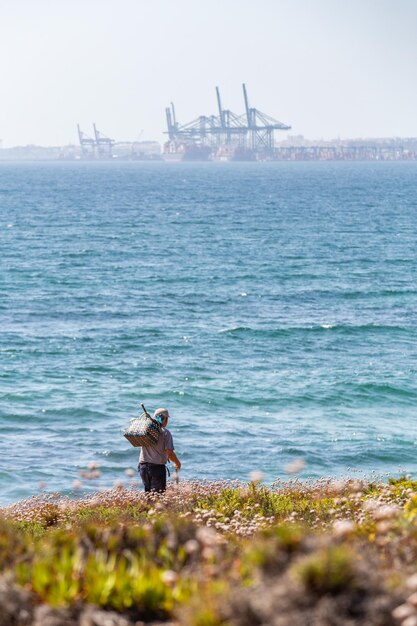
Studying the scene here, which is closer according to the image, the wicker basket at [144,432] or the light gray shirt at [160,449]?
the wicker basket at [144,432]

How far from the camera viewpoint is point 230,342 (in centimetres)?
3444

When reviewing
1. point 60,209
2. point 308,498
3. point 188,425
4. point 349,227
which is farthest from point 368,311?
point 60,209

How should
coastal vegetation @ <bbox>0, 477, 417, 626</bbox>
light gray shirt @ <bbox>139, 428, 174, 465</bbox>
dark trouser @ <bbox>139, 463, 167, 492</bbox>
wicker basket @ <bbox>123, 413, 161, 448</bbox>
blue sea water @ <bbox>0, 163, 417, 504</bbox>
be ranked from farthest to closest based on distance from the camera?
1. blue sea water @ <bbox>0, 163, 417, 504</bbox>
2. dark trouser @ <bbox>139, 463, 167, 492</bbox>
3. light gray shirt @ <bbox>139, 428, 174, 465</bbox>
4. wicker basket @ <bbox>123, 413, 161, 448</bbox>
5. coastal vegetation @ <bbox>0, 477, 417, 626</bbox>

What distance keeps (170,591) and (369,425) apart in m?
18.9

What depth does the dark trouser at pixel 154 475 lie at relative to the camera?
14.3 meters

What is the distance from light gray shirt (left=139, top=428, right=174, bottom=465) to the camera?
14094mm

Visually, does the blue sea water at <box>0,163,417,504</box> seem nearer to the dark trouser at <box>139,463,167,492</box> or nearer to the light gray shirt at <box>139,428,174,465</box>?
the dark trouser at <box>139,463,167,492</box>

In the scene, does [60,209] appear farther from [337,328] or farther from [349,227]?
[337,328]

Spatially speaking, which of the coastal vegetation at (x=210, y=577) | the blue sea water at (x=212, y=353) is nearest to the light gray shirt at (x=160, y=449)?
the coastal vegetation at (x=210, y=577)

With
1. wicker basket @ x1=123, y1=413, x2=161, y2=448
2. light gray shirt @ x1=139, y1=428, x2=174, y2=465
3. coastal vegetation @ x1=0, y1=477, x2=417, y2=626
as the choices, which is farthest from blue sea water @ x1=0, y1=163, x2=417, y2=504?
coastal vegetation @ x1=0, y1=477, x2=417, y2=626

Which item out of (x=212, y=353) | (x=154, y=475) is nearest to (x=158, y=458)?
(x=154, y=475)

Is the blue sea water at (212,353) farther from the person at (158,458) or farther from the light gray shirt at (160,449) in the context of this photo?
the light gray shirt at (160,449)

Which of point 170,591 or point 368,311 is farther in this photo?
point 368,311

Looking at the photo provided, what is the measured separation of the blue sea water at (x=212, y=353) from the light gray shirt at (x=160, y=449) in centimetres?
597
